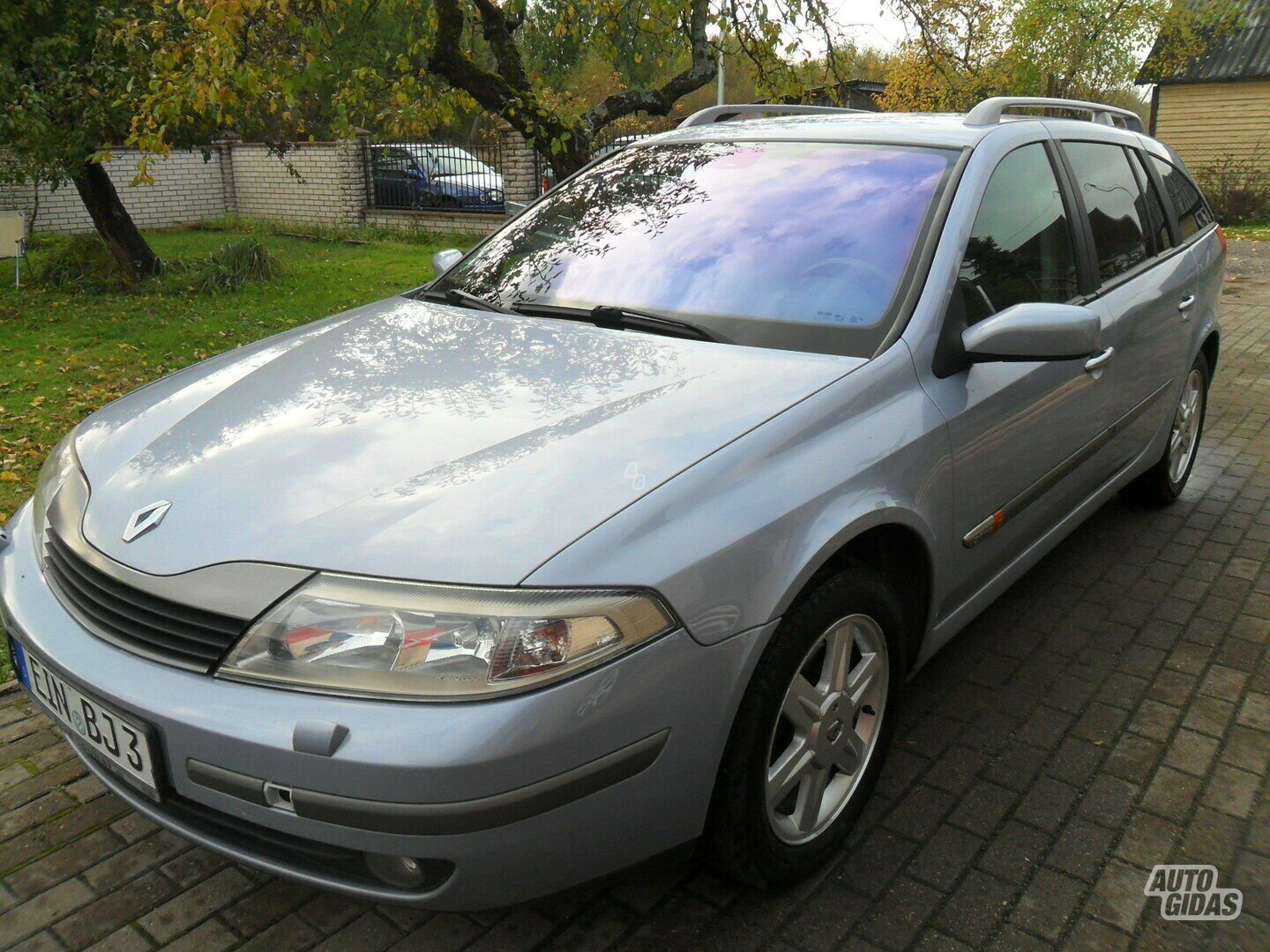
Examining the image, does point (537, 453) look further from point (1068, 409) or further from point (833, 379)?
point (1068, 409)

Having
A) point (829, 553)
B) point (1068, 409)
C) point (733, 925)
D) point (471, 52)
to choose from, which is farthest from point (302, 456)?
point (471, 52)

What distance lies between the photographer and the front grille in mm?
1914

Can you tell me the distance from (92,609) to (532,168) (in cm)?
1664

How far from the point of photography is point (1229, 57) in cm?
2572

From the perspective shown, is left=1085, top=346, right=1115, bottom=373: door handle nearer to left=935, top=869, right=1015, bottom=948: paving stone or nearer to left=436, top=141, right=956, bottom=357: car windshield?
left=436, top=141, right=956, bottom=357: car windshield

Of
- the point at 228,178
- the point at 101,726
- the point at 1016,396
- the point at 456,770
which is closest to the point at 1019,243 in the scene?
the point at 1016,396

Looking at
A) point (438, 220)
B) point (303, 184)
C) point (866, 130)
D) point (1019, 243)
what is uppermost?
point (866, 130)

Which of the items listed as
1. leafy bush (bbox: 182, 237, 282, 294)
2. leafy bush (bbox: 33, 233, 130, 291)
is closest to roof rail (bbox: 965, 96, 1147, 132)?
leafy bush (bbox: 182, 237, 282, 294)

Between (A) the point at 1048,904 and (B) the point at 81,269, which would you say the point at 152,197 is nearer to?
(B) the point at 81,269

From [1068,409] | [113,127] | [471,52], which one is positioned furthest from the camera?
[113,127]

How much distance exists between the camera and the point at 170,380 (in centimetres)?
297

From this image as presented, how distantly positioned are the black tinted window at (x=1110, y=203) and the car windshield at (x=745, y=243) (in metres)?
→ 0.88

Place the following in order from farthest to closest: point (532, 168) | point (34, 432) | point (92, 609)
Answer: point (532, 168) → point (34, 432) → point (92, 609)

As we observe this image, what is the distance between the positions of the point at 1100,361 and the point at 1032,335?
3.11 feet
